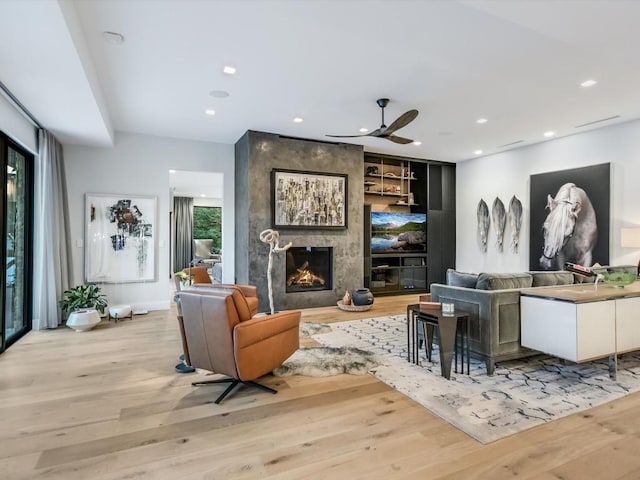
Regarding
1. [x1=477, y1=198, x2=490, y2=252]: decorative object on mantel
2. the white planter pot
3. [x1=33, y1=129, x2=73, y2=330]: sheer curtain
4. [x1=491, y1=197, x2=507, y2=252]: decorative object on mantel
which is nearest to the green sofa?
[x1=491, y1=197, x2=507, y2=252]: decorative object on mantel

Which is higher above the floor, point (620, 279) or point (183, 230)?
point (183, 230)

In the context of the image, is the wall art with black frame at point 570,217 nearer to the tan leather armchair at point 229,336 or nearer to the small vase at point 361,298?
the small vase at point 361,298

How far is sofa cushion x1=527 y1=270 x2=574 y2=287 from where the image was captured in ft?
12.5

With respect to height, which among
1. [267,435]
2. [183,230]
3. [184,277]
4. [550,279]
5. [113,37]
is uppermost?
[113,37]

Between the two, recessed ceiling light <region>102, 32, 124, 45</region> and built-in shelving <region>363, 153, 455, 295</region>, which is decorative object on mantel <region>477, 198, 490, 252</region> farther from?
recessed ceiling light <region>102, 32, 124, 45</region>

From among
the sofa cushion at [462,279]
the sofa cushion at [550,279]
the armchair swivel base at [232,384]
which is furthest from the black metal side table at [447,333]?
the armchair swivel base at [232,384]

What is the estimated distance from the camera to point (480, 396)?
2916 mm

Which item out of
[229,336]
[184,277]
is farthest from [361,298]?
[229,336]

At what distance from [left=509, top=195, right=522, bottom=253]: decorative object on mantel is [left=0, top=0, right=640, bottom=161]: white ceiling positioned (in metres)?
1.81

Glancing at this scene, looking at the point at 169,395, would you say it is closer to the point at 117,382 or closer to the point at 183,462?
the point at 117,382

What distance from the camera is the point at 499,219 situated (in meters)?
7.59

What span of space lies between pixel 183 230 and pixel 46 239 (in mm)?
7354

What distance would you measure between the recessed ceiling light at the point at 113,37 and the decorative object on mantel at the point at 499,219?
706 cm

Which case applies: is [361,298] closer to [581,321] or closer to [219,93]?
[581,321]
